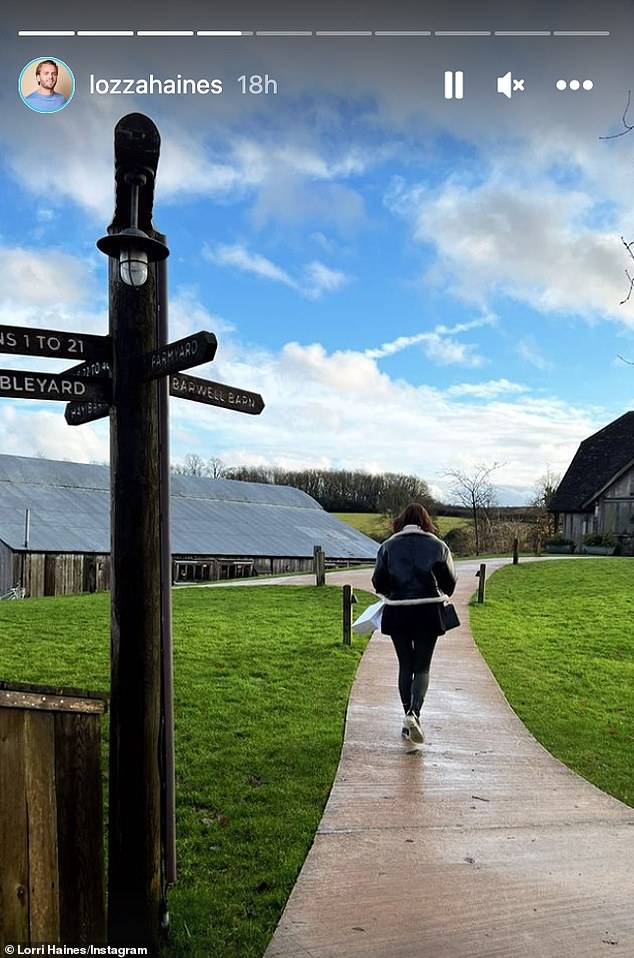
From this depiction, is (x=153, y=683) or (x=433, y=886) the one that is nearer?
(x=153, y=683)

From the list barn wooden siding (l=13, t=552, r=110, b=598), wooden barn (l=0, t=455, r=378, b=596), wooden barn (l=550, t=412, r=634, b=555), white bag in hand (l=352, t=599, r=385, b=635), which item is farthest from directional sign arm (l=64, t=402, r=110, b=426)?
wooden barn (l=550, t=412, r=634, b=555)

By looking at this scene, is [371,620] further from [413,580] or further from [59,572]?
[59,572]

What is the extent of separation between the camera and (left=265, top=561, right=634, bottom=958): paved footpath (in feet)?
10.7

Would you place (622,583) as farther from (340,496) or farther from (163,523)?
(340,496)

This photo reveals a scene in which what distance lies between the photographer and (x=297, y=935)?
3264 millimetres

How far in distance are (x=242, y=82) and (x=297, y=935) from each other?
399 cm

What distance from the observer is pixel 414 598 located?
617 centimetres

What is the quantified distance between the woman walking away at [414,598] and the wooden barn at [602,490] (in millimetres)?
32358

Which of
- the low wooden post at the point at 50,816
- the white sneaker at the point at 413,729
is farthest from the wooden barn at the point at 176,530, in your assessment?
the low wooden post at the point at 50,816

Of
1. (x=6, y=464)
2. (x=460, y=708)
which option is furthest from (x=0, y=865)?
(x=6, y=464)

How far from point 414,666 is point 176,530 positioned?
26322 millimetres

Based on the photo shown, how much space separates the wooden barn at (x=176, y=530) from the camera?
26.0 meters

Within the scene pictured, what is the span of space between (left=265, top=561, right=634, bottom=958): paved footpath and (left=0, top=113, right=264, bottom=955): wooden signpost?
643mm

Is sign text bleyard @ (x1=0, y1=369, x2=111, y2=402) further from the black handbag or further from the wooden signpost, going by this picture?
the black handbag
